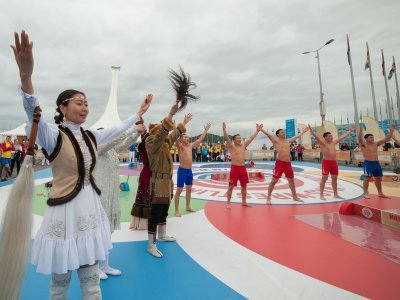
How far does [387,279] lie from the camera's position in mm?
2629

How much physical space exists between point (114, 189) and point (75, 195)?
4.81 ft

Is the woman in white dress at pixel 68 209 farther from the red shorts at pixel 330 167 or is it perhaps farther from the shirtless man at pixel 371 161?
the shirtless man at pixel 371 161

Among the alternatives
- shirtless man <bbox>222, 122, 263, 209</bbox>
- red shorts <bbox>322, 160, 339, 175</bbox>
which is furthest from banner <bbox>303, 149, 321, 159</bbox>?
shirtless man <bbox>222, 122, 263, 209</bbox>

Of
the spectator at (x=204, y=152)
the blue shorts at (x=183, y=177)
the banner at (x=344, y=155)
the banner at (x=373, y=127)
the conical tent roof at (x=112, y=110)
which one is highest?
the conical tent roof at (x=112, y=110)

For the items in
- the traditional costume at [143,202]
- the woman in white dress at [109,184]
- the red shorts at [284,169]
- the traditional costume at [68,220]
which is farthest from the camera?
the red shorts at [284,169]

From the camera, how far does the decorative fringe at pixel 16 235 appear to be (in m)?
1.42

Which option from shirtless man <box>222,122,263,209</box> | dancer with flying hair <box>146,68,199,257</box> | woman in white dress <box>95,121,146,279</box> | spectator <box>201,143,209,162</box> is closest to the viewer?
woman in white dress <box>95,121,146,279</box>

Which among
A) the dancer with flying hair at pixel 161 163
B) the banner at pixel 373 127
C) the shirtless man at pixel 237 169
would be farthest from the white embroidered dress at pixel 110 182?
the banner at pixel 373 127

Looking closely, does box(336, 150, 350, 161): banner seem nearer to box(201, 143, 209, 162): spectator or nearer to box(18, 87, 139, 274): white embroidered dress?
box(201, 143, 209, 162): spectator

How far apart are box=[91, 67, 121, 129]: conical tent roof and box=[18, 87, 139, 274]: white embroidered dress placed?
2483cm

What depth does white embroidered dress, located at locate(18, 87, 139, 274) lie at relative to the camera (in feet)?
4.91

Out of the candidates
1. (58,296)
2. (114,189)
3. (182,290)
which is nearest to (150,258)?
(182,290)

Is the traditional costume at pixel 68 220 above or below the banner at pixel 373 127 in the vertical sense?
below

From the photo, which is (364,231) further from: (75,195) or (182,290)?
(75,195)
